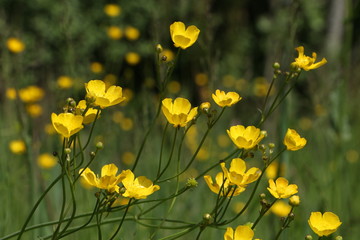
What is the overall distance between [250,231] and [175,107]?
0.74 ft

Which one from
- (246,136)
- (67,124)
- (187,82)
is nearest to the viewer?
(67,124)

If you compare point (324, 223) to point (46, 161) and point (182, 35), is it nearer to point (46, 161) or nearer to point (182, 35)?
point (182, 35)

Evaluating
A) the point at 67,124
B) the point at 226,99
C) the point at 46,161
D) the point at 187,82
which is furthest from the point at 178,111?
the point at 187,82

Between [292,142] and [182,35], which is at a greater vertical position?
[182,35]

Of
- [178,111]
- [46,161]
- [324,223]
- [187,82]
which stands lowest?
[187,82]

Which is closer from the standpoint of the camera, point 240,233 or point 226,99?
point 240,233

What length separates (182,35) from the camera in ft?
2.95

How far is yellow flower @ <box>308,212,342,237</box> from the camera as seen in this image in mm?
804

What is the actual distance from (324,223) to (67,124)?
0.39m

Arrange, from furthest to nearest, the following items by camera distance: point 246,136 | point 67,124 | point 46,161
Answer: point 46,161 < point 246,136 < point 67,124

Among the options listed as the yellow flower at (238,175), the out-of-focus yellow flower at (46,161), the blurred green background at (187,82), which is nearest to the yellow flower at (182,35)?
the yellow flower at (238,175)

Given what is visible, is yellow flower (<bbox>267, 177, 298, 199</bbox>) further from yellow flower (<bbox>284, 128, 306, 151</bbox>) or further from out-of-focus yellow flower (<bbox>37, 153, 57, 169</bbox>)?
out-of-focus yellow flower (<bbox>37, 153, 57, 169</bbox>)

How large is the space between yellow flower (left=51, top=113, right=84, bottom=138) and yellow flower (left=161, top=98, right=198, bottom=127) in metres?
0.16

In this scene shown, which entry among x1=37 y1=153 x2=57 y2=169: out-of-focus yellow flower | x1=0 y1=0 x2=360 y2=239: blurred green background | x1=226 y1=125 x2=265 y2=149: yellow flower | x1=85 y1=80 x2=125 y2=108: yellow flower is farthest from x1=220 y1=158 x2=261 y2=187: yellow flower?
x1=37 y1=153 x2=57 y2=169: out-of-focus yellow flower
